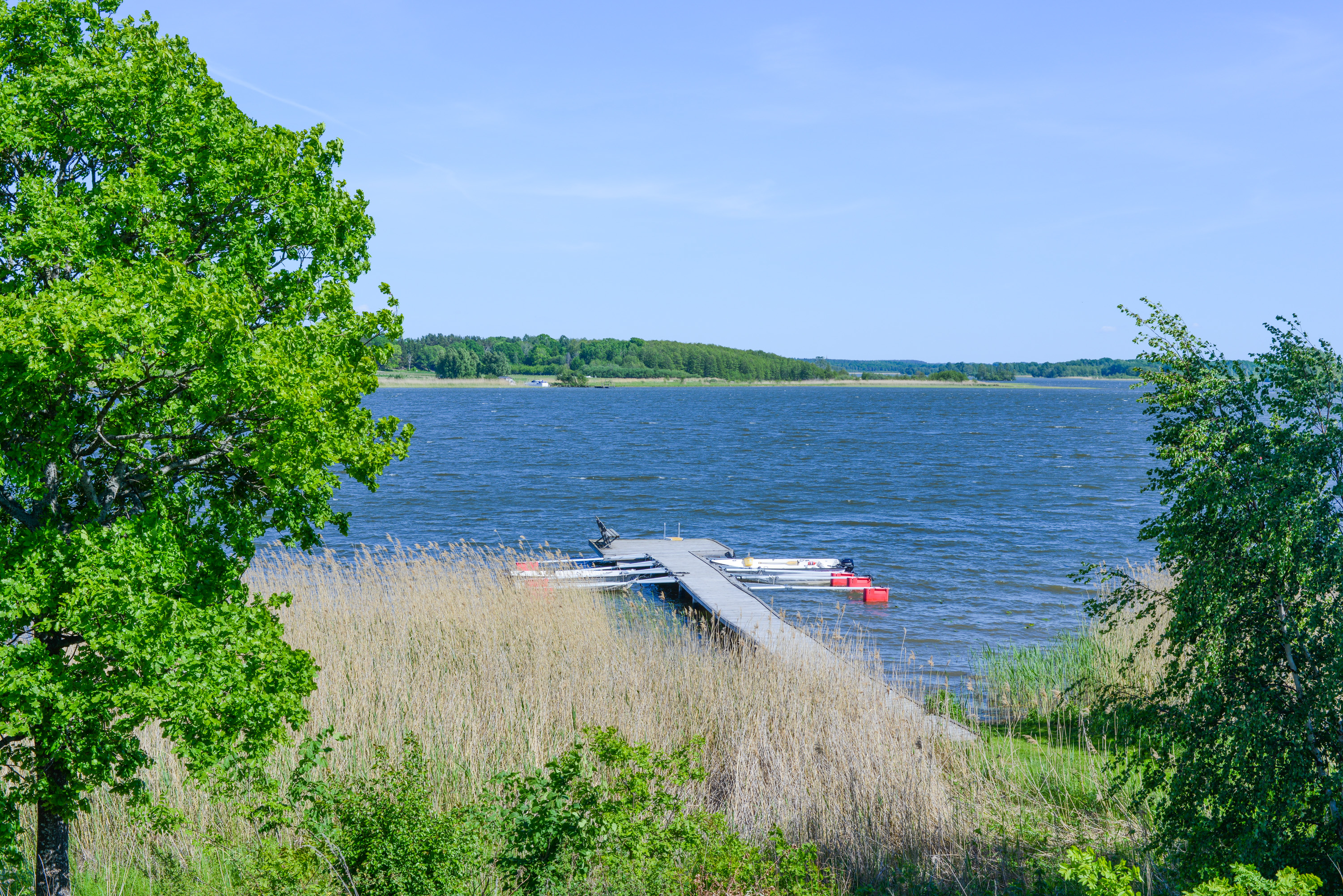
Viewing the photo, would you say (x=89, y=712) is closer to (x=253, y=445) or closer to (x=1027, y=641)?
(x=253, y=445)

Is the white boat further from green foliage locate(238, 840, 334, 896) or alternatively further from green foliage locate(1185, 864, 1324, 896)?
green foliage locate(1185, 864, 1324, 896)

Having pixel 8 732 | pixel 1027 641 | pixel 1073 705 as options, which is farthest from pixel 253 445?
pixel 1027 641

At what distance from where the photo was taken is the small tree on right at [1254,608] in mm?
5266

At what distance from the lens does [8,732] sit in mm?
4305

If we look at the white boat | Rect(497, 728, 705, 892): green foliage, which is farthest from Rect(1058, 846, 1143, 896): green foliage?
the white boat

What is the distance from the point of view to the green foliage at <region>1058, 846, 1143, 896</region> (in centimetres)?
397

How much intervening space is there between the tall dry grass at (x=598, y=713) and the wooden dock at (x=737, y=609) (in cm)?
36

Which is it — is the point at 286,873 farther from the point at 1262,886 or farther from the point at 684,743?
the point at 1262,886

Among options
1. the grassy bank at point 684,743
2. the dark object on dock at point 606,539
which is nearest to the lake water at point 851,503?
the grassy bank at point 684,743

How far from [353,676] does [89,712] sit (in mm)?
5826

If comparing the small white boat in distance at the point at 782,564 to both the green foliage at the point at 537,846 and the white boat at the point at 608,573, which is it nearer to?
the white boat at the point at 608,573

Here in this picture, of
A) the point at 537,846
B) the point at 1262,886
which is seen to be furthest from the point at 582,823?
the point at 1262,886

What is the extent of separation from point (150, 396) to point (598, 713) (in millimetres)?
5725

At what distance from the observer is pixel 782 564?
22.3 m
